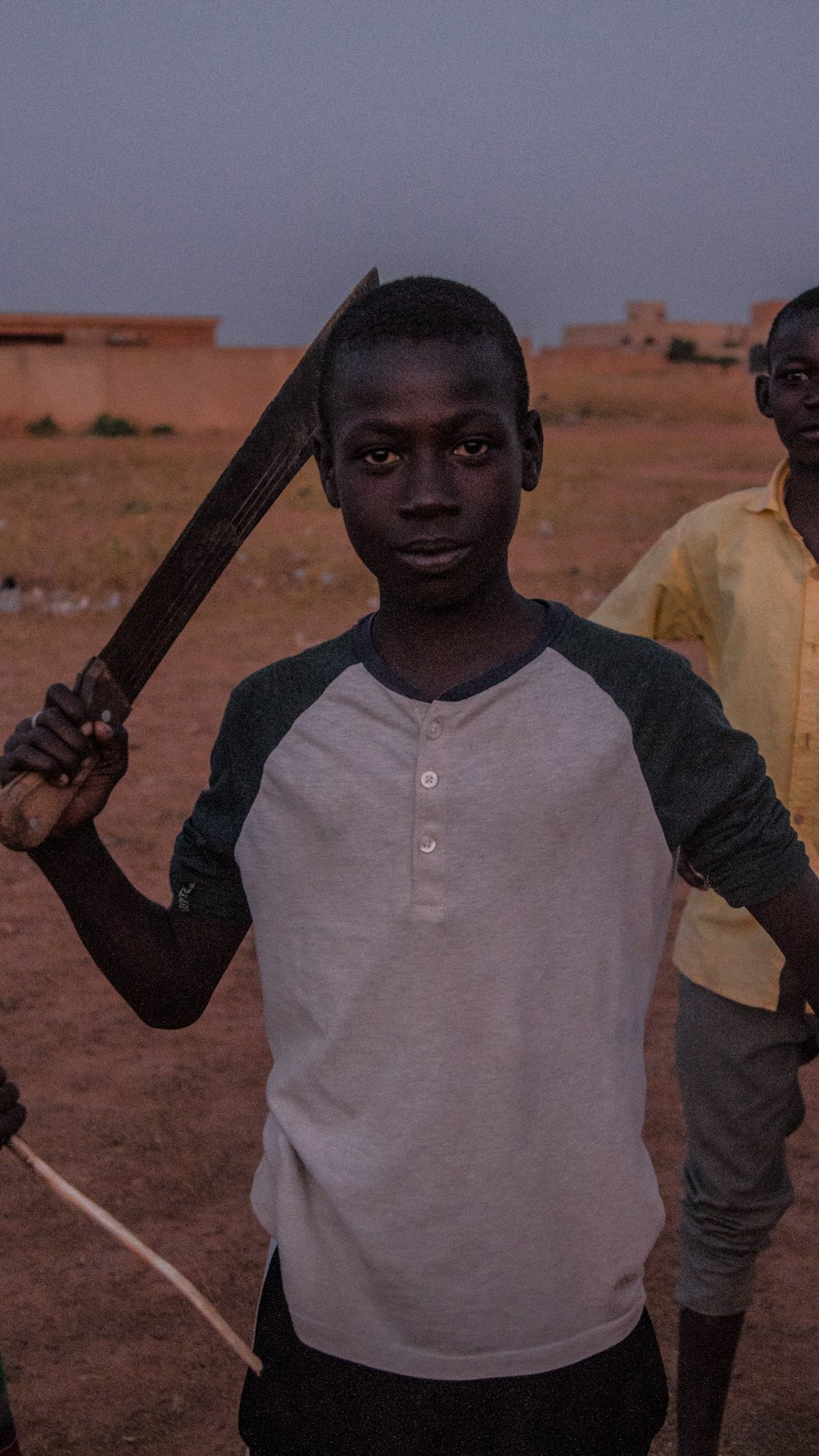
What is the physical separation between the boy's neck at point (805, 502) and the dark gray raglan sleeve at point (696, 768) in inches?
39.8

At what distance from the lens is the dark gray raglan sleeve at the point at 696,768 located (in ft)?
5.28

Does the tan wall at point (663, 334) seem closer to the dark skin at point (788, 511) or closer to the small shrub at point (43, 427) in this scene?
the small shrub at point (43, 427)

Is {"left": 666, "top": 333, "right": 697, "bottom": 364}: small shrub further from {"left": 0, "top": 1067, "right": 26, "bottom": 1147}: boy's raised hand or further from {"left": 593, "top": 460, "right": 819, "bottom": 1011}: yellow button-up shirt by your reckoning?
{"left": 0, "top": 1067, "right": 26, "bottom": 1147}: boy's raised hand

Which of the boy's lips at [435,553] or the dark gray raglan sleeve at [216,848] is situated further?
the dark gray raglan sleeve at [216,848]

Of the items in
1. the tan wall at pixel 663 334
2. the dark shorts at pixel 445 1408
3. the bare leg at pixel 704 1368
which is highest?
the dark shorts at pixel 445 1408

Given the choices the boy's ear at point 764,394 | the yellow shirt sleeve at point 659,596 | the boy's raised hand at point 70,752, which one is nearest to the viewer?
the boy's raised hand at point 70,752

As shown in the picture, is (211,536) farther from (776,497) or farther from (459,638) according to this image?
(776,497)

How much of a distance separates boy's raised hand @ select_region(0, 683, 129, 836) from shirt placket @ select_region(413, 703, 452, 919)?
13.2 inches

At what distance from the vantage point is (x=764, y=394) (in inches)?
104

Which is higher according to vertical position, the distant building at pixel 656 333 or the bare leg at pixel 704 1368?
the bare leg at pixel 704 1368

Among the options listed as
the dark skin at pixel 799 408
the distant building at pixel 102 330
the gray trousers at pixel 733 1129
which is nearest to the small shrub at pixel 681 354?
the distant building at pixel 102 330

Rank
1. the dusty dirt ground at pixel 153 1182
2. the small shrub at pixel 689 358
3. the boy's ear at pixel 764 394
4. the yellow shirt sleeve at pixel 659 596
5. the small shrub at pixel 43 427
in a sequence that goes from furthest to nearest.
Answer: the small shrub at pixel 689 358 → the small shrub at pixel 43 427 → the dusty dirt ground at pixel 153 1182 → the yellow shirt sleeve at pixel 659 596 → the boy's ear at pixel 764 394

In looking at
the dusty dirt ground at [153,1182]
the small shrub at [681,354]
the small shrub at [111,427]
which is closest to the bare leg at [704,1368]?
the dusty dirt ground at [153,1182]

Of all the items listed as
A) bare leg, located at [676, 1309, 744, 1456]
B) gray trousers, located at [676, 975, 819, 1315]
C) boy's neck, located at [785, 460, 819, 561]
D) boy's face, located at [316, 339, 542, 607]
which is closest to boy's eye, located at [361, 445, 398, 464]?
boy's face, located at [316, 339, 542, 607]
